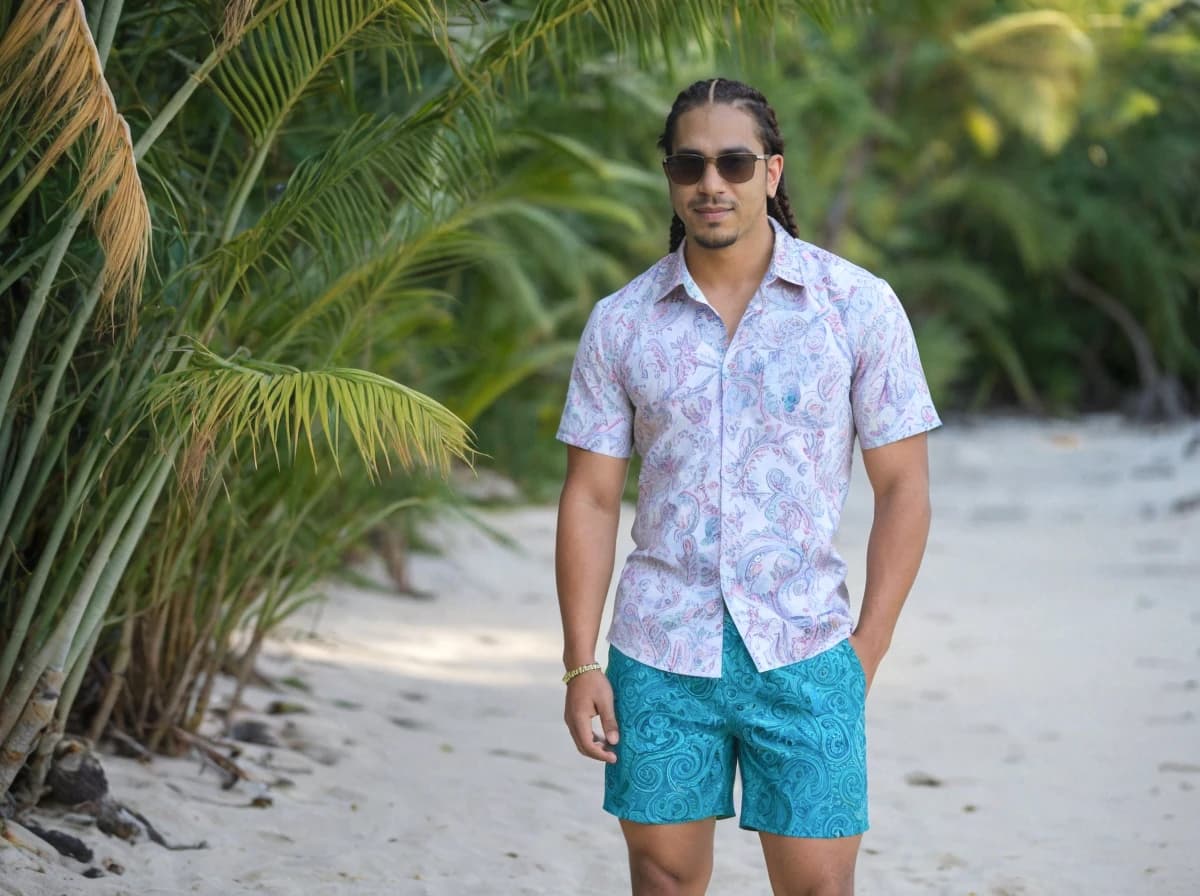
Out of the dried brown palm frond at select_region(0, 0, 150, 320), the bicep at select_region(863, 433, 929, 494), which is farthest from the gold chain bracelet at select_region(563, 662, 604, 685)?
the dried brown palm frond at select_region(0, 0, 150, 320)

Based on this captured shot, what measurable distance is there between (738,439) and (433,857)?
6.20ft

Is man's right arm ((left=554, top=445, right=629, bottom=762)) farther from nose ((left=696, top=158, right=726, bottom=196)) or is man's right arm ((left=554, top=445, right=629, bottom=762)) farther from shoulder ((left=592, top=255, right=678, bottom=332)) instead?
nose ((left=696, top=158, right=726, bottom=196))

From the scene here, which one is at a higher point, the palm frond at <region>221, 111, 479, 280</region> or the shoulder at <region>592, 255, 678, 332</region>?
the palm frond at <region>221, 111, 479, 280</region>

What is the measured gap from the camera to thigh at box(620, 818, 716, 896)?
2283 millimetres

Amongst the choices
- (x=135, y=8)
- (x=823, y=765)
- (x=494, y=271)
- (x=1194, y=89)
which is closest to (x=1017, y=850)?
(x=823, y=765)

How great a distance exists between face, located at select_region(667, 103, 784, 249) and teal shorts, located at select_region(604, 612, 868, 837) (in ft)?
1.84

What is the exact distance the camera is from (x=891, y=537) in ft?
7.48

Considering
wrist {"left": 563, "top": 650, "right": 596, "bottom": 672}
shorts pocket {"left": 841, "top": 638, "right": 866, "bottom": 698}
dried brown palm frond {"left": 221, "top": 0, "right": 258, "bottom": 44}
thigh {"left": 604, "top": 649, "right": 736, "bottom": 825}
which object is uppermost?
dried brown palm frond {"left": 221, "top": 0, "right": 258, "bottom": 44}

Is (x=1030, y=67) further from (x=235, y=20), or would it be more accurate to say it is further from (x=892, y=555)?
(x=892, y=555)

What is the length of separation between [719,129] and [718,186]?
0.28ft

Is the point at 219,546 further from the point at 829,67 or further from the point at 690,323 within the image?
the point at 829,67

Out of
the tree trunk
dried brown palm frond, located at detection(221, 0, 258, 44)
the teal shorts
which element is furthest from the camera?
the tree trunk

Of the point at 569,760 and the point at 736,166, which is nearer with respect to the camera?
the point at 736,166

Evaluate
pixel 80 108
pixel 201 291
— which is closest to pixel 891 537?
pixel 80 108
